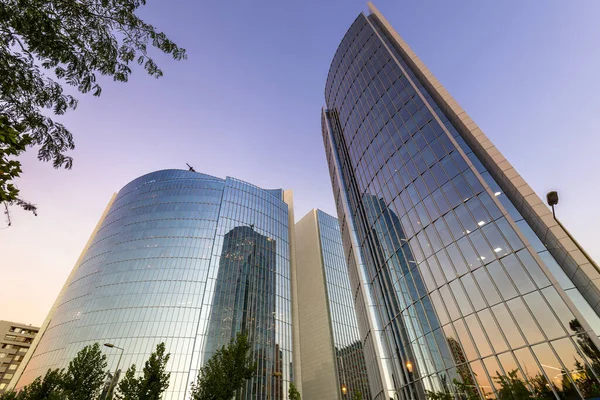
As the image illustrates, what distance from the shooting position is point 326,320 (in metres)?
70.9

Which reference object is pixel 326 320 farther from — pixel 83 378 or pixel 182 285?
pixel 83 378

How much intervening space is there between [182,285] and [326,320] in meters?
36.1

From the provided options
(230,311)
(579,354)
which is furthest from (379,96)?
(230,311)

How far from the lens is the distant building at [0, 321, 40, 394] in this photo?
8719 cm

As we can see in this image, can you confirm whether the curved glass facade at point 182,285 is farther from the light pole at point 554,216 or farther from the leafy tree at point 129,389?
the light pole at point 554,216

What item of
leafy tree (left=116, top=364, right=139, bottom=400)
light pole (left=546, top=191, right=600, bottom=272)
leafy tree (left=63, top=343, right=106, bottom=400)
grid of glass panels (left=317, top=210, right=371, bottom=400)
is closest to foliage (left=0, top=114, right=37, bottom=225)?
light pole (left=546, top=191, right=600, bottom=272)

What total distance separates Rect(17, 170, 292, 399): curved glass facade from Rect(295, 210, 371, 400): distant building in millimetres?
14269

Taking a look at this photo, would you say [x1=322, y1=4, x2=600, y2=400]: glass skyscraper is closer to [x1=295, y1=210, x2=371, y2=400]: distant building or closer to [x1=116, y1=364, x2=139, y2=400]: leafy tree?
[x1=116, y1=364, x2=139, y2=400]: leafy tree

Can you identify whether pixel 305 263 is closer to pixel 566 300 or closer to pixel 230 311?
pixel 230 311

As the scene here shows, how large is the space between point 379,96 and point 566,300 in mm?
24208

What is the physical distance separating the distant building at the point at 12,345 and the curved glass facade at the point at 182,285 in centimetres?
5352

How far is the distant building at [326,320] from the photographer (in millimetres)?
64062

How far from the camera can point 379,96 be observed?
31281 millimetres

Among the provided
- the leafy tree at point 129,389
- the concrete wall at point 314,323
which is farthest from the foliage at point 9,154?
the concrete wall at point 314,323
